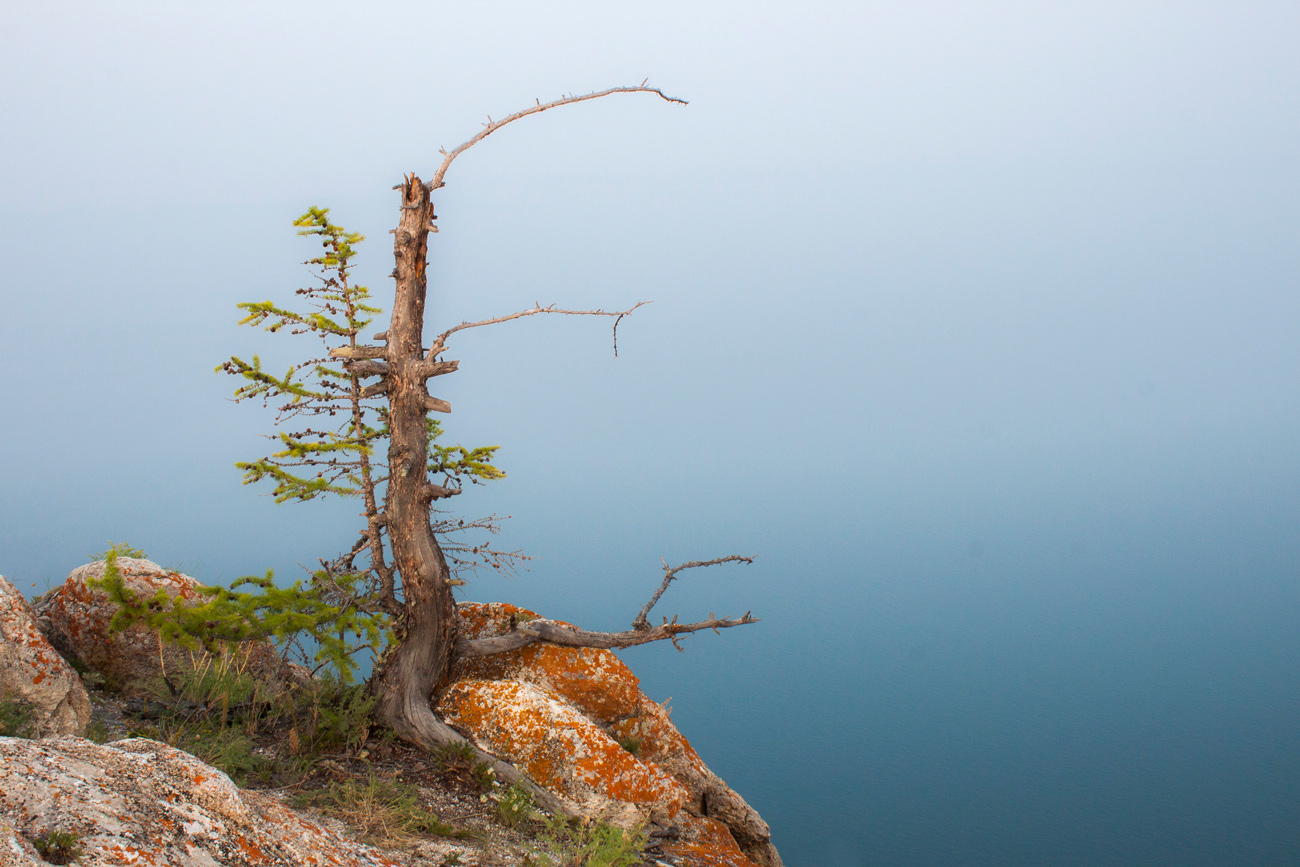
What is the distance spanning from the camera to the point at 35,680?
23.6 feet

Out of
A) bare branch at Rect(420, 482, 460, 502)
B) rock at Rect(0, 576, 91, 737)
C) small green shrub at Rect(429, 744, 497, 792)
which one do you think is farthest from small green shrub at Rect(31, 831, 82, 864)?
bare branch at Rect(420, 482, 460, 502)

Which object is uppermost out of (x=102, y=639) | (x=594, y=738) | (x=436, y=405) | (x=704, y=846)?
(x=436, y=405)

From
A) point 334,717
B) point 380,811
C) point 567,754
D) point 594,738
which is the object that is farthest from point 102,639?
point 594,738

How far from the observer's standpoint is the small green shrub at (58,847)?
323 centimetres

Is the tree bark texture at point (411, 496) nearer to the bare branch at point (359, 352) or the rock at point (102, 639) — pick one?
the bare branch at point (359, 352)

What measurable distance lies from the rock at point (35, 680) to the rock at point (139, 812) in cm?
364

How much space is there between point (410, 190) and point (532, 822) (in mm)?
6759

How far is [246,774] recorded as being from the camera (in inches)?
294

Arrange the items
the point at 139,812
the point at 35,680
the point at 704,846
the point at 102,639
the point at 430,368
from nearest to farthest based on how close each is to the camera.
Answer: the point at 139,812 → the point at 35,680 → the point at 704,846 → the point at 430,368 → the point at 102,639

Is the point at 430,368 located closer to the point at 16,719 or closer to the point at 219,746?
the point at 219,746

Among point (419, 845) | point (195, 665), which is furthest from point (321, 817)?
point (195, 665)

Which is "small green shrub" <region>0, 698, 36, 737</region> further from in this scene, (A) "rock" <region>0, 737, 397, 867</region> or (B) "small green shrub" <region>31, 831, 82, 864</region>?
(B) "small green shrub" <region>31, 831, 82, 864</region>

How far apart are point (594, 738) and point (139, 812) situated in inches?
205

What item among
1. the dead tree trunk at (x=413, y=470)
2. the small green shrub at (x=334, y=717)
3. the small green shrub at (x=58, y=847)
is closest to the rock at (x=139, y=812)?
the small green shrub at (x=58, y=847)
